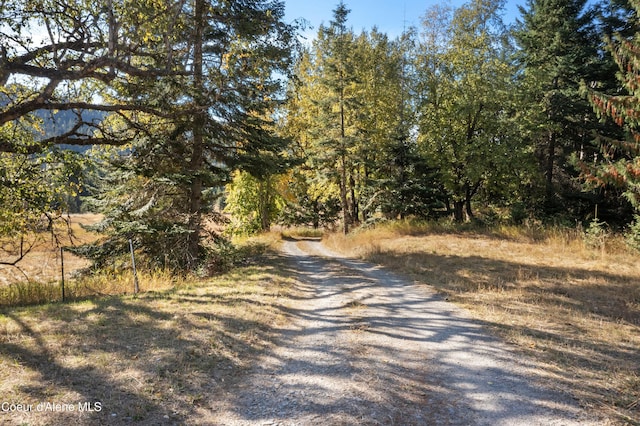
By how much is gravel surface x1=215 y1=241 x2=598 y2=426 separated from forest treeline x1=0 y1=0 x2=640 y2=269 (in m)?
5.70

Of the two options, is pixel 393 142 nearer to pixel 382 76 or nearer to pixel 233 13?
pixel 382 76

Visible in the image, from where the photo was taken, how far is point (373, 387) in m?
4.11

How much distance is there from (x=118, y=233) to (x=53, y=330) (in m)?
7.37

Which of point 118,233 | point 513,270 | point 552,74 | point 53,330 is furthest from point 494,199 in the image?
point 53,330

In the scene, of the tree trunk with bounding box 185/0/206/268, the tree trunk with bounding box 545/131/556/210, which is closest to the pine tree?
the tree trunk with bounding box 185/0/206/268

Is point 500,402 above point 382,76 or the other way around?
the other way around

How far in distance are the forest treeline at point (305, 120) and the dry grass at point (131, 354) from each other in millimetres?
2891

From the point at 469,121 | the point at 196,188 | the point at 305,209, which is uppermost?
the point at 469,121

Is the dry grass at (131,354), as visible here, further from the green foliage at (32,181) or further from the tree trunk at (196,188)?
the tree trunk at (196,188)

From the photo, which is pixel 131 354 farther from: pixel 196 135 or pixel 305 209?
pixel 305 209

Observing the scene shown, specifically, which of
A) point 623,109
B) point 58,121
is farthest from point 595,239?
point 58,121

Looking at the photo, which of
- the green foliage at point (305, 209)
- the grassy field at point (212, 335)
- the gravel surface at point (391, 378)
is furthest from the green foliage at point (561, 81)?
the gravel surface at point (391, 378)

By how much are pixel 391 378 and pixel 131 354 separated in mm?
3505

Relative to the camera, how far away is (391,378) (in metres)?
4.36
